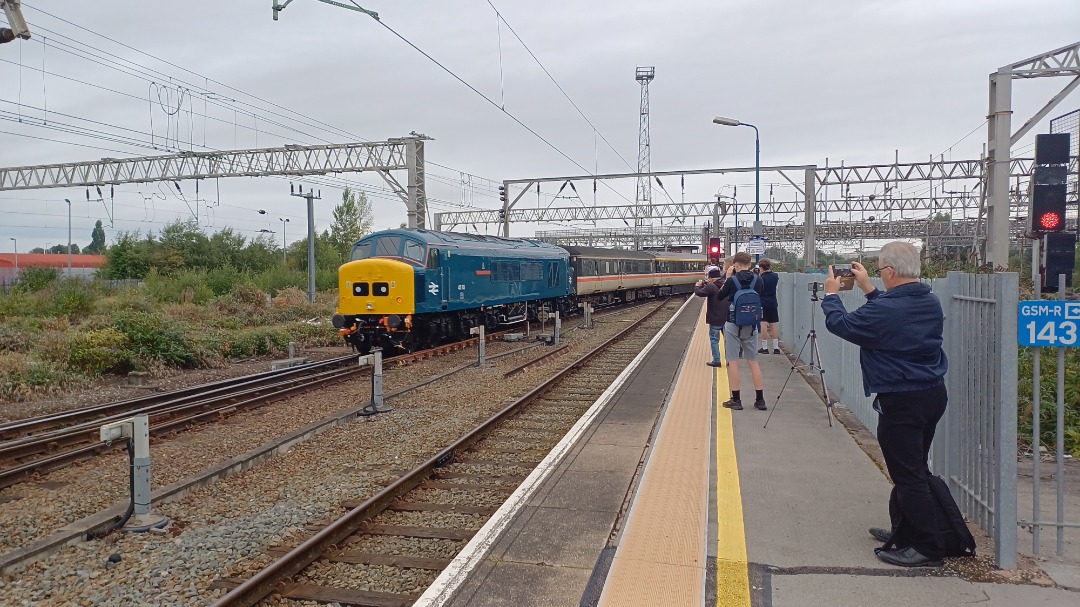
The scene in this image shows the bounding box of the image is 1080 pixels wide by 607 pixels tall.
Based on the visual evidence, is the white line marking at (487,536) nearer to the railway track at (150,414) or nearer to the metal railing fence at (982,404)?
the metal railing fence at (982,404)

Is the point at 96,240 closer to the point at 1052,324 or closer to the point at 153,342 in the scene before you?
the point at 153,342

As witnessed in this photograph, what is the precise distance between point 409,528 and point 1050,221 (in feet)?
27.1

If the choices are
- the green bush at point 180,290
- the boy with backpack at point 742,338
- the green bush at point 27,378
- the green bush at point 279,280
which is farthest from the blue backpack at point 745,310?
the green bush at point 279,280

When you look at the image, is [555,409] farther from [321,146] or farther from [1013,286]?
[321,146]

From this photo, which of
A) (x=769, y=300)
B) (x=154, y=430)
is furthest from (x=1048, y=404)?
(x=154, y=430)

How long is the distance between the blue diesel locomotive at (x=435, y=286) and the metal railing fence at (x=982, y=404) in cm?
1217

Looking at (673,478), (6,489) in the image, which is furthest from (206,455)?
(673,478)

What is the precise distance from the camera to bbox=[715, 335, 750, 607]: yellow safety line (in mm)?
3973

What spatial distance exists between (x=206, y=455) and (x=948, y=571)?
709 cm

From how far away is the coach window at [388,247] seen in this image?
1694cm

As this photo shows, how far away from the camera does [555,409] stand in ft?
34.6

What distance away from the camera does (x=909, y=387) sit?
4.21 meters

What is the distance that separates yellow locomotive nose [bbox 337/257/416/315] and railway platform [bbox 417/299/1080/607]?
8686mm

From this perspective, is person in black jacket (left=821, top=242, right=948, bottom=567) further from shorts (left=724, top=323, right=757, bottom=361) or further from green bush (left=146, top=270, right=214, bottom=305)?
green bush (left=146, top=270, right=214, bottom=305)
